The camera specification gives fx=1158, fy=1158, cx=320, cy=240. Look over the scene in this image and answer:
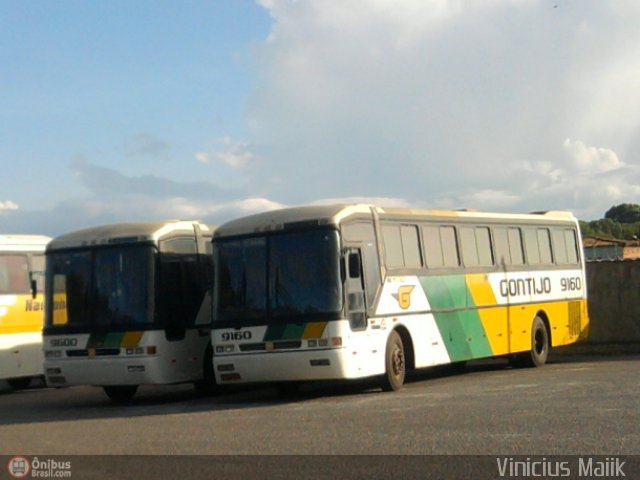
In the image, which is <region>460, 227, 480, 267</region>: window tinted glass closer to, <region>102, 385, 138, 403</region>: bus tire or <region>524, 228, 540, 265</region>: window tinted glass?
<region>524, 228, 540, 265</region>: window tinted glass

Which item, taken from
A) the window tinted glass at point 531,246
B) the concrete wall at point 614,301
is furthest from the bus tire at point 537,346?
the concrete wall at point 614,301

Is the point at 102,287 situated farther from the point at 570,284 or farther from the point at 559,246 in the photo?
the point at 570,284

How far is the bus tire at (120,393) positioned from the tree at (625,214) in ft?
236

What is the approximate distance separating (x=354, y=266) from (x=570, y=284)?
977 cm

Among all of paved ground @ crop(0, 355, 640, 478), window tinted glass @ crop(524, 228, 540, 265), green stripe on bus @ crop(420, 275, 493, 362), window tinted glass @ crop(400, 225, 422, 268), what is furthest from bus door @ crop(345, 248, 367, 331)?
window tinted glass @ crop(524, 228, 540, 265)

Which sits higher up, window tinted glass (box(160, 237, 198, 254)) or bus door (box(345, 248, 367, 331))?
window tinted glass (box(160, 237, 198, 254))

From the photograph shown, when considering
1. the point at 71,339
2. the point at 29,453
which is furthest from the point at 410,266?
the point at 29,453

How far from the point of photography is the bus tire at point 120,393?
69.1 ft

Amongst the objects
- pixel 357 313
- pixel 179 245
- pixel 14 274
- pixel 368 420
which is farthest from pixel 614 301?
pixel 368 420

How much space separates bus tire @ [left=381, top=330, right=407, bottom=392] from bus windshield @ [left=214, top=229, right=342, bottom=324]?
159 cm

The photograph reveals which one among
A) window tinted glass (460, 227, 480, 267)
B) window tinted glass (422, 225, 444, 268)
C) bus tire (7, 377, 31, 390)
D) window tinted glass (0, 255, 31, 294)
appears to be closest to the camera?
window tinted glass (422, 225, 444, 268)

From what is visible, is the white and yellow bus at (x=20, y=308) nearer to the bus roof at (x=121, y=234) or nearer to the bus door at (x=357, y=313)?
the bus roof at (x=121, y=234)

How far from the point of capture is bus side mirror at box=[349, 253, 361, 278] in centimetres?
1811

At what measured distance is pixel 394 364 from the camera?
19.1 metres
